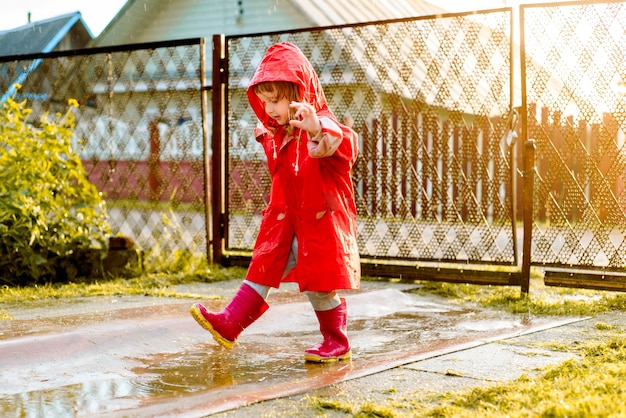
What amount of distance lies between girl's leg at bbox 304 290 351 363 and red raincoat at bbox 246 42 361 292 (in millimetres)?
153

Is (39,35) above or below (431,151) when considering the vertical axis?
above

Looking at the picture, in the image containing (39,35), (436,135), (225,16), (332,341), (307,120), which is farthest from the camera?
(39,35)

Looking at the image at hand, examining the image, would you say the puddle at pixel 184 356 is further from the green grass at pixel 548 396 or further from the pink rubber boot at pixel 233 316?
the green grass at pixel 548 396

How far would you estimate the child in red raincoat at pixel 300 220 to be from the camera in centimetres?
385

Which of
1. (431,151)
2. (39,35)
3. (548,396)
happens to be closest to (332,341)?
(548,396)

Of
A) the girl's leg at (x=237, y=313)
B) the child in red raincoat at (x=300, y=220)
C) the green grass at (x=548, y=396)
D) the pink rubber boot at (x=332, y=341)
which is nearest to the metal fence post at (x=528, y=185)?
the green grass at (x=548, y=396)

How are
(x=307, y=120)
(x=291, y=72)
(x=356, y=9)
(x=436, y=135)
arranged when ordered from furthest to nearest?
(x=356, y=9), (x=436, y=135), (x=291, y=72), (x=307, y=120)

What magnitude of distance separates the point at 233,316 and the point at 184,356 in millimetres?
362

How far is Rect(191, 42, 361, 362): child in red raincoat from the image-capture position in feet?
12.6

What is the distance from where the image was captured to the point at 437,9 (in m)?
25.6

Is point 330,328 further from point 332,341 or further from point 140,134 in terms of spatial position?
point 140,134

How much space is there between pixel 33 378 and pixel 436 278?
11.7 feet

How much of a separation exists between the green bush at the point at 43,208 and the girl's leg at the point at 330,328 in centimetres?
326

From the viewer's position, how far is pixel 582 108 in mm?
5738
